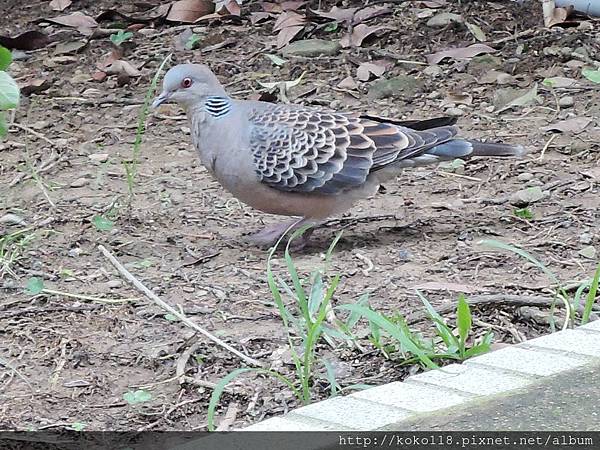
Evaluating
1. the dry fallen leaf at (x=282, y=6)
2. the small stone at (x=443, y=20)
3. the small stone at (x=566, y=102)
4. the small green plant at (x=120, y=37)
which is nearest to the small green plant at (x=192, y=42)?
the small green plant at (x=120, y=37)

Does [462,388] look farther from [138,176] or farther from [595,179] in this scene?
[138,176]

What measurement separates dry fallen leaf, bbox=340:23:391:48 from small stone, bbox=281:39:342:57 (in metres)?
0.06

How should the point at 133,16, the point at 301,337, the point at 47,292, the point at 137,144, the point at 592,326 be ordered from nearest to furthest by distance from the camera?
the point at 592,326 < the point at 301,337 < the point at 47,292 < the point at 137,144 < the point at 133,16

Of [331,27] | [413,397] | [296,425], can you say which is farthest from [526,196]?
[331,27]

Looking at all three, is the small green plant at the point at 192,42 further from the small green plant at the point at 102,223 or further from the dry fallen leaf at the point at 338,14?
the small green plant at the point at 102,223

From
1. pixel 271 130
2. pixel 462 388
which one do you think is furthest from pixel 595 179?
pixel 462 388

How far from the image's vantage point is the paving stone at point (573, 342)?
269 cm

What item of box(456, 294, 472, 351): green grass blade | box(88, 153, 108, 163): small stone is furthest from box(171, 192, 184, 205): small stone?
box(456, 294, 472, 351): green grass blade

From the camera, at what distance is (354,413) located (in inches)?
94.6

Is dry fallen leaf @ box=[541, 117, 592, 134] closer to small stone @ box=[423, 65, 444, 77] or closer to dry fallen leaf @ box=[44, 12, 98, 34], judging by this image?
small stone @ box=[423, 65, 444, 77]

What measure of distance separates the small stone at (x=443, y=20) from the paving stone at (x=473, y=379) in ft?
14.4

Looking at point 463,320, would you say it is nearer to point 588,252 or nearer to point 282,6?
point 588,252

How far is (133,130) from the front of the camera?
579 centimetres

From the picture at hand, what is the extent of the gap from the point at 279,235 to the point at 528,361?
6.25 feet
